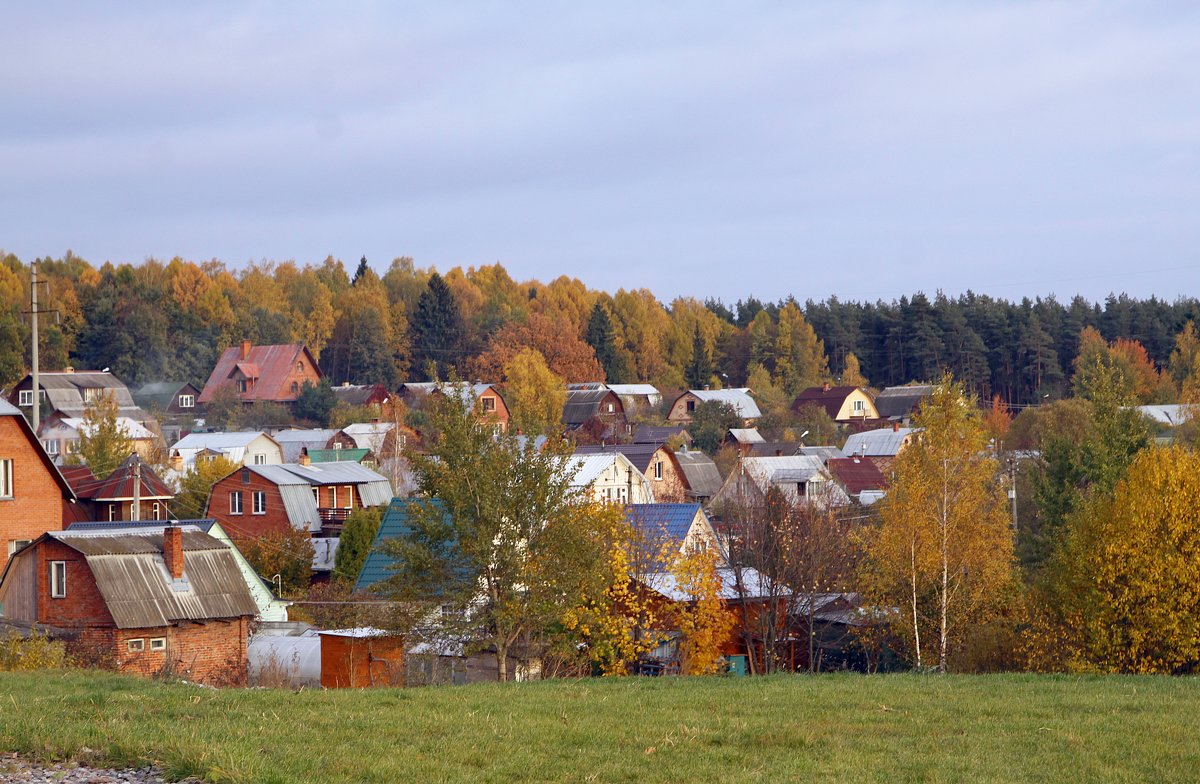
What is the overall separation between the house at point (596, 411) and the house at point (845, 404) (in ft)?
58.0

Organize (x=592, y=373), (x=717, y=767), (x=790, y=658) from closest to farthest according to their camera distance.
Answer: (x=717, y=767)
(x=790, y=658)
(x=592, y=373)

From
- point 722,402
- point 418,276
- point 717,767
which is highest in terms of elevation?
point 418,276

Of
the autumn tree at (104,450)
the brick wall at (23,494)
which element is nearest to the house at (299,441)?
the autumn tree at (104,450)

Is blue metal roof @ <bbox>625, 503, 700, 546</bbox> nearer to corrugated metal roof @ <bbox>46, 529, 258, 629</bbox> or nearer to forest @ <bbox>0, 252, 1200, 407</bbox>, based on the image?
corrugated metal roof @ <bbox>46, 529, 258, 629</bbox>

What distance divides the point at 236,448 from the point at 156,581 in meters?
42.7

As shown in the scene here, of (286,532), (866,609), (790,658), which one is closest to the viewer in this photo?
(866,609)

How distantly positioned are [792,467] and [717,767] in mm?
53884

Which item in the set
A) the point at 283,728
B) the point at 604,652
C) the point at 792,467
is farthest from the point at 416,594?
the point at 792,467

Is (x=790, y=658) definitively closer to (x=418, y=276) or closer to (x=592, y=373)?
(x=592, y=373)

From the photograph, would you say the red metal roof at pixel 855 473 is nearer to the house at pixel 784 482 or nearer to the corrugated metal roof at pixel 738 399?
the house at pixel 784 482

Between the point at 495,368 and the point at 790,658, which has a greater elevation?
the point at 495,368

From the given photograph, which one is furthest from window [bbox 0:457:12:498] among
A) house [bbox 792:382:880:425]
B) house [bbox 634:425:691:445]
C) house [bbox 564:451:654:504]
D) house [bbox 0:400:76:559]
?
house [bbox 792:382:880:425]

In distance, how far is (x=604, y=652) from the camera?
2480 cm

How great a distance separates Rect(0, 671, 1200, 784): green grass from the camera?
1015 centimetres
